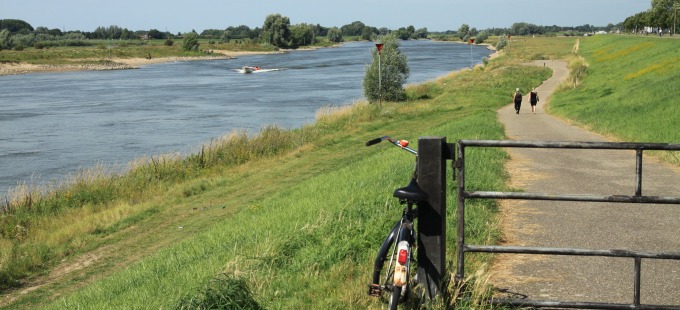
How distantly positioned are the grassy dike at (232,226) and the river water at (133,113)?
5.01 meters

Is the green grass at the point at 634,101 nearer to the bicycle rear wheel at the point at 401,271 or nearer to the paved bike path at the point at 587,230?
the paved bike path at the point at 587,230

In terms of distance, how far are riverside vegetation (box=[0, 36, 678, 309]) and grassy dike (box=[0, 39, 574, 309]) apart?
1.2 inches

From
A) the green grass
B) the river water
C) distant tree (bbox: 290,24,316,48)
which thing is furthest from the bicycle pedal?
distant tree (bbox: 290,24,316,48)

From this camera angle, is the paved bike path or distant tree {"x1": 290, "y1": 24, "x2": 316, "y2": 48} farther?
distant tree {"x1": 290, "y1": 24, "x2": 316, "y2": 48}

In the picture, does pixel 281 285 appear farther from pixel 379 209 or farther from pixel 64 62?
pixel 64 62

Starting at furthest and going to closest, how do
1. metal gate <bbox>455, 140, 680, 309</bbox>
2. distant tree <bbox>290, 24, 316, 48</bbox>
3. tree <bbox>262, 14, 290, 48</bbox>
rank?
1. distant tree <bbox>290, 24, 316, 48</bbox>
2. tree <bbox>262, 14, 290, 48</bbox>
3. metal gate <bbox>455, 140, 680, 309</bbox>

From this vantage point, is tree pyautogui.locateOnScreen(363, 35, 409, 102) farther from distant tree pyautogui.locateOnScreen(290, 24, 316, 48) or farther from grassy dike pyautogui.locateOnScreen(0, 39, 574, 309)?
distant tree pyautogui.locateOnScreen(290, 24, 316, 48)

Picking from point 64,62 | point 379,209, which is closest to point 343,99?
point 379,209

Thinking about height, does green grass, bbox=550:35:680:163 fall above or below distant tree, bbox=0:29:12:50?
below

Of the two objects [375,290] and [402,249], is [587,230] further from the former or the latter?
[402,249]

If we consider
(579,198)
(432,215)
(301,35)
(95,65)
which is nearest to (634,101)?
(579,198)

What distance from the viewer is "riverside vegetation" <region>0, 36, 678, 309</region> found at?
658cm

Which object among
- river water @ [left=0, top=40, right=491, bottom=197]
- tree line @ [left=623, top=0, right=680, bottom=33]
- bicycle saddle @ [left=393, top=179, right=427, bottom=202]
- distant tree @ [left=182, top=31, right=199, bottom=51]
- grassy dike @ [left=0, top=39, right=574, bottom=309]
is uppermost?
tree line @ [left=623, top=0, right=680, bottom=33]

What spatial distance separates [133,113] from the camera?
150ft
